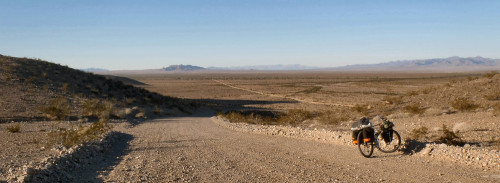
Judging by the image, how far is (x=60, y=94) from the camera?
114 ft

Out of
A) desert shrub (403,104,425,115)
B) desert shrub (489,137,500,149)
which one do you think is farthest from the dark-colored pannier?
desert shrub (403,104,425,115)

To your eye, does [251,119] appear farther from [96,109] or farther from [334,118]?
[96,109]

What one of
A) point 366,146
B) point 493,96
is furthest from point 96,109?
point 493,96

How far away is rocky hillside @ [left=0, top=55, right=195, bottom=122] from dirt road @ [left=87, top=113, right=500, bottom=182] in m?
18.3

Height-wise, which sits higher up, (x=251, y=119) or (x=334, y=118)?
(x=334, y=118)

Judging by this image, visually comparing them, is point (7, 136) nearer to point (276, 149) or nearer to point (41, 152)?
point (41, 152)

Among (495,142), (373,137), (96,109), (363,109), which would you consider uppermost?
(373,137)

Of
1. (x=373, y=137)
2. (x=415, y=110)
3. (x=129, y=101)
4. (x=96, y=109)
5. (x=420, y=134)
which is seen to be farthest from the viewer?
(x=129, y=101)

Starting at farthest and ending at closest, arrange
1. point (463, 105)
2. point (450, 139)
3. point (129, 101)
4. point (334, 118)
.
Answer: point (129, 101), point (334, 118), point (463, 105), point (450, 139)

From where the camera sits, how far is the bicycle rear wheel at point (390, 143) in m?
11.1

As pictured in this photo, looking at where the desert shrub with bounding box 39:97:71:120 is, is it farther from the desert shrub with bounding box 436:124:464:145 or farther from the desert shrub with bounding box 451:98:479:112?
the desert shrub with bounding box 436:124:464:145

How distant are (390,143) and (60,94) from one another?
3051 cm

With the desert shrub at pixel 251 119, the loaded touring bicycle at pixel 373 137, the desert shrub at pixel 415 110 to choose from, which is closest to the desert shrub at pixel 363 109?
the desert shrub at pixel 415 110

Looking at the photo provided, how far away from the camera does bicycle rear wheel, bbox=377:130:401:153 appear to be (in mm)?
11141
